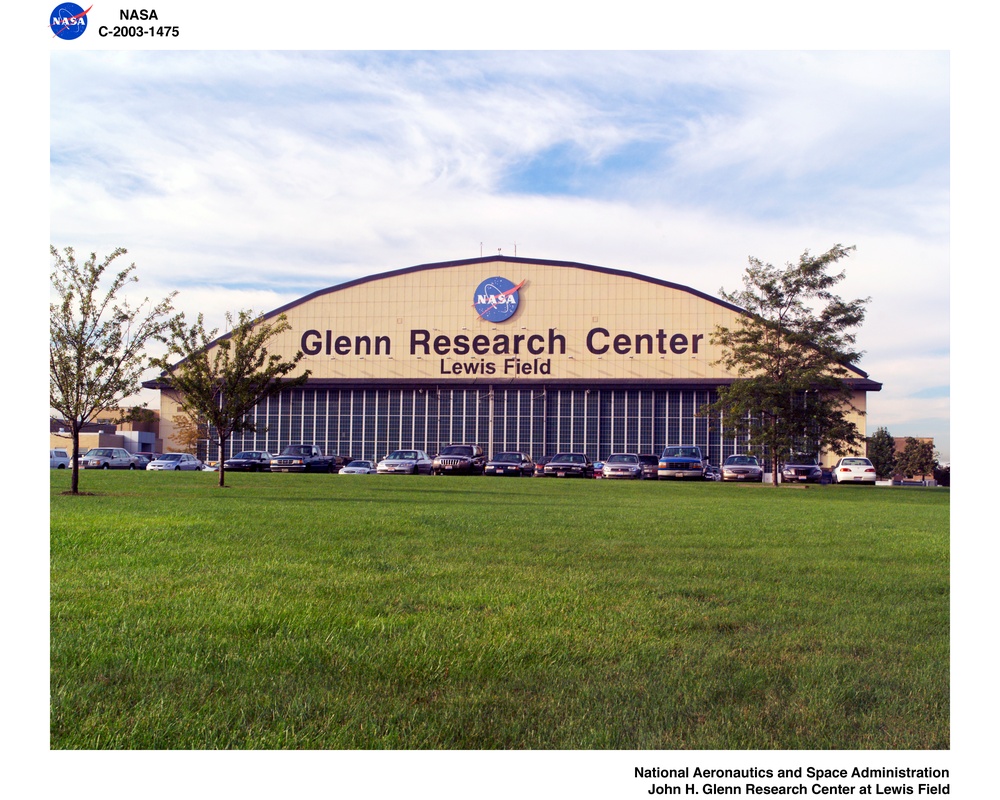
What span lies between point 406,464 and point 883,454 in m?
60.2

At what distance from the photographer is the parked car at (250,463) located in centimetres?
5288

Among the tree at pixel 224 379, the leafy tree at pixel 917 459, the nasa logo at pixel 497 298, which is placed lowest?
the leafy tree at pixel 917 459

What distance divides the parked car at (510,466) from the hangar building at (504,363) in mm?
15191

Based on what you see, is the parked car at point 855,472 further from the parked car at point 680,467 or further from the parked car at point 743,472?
the parked car at point 680,467

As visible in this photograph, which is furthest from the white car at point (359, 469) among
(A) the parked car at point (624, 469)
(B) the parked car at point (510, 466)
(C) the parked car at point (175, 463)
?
(A) the parked car at point (624, 469)

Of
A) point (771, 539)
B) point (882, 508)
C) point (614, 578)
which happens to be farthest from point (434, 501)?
point (614, 578)

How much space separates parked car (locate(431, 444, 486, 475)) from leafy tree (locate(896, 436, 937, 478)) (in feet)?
161

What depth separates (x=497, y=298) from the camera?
67.9 m

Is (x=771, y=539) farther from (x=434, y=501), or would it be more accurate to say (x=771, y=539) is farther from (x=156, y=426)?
(x=156, y=426)

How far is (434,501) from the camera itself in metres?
22.4

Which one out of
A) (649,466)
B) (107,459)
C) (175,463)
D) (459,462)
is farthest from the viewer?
(175,463)

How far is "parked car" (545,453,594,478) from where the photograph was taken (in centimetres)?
4947

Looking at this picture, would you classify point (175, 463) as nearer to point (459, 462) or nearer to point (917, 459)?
point (459, 462)

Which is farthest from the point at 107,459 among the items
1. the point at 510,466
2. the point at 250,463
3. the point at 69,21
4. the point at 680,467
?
the point at 69,21
